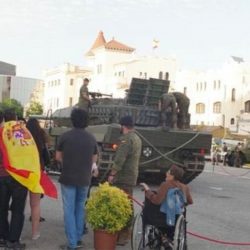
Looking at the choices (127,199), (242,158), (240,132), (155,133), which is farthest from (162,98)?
(240,132)

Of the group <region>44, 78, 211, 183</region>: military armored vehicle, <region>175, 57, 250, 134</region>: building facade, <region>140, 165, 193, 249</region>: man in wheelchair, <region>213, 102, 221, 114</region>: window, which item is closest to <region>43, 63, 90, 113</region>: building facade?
<region>175, 57, 250, 134</region>: building facade

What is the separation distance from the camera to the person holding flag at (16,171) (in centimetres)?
790

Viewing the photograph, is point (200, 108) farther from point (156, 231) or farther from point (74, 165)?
point (156, 231)

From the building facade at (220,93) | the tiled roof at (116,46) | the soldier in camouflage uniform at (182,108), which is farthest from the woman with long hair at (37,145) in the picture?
the tiled roof at (116,46)

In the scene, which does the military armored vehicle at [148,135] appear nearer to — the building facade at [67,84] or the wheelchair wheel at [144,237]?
the wheelchair wheel at [144,237]

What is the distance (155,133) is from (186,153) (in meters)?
1.15

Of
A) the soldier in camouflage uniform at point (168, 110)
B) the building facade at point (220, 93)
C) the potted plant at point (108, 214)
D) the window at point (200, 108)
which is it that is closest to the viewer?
the potted plant at point (108, 214)

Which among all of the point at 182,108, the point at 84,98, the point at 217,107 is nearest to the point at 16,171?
the point at 182,108

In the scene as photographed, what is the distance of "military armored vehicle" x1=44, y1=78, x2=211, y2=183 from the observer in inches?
601

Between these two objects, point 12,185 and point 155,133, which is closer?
point 12,185

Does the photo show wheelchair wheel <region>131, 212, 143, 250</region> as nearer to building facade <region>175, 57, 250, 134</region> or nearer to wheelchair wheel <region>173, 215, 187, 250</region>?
wheelchair wheel <region>173, 215, 187, 250</region>

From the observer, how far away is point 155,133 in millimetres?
15898

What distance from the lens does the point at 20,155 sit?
792cm

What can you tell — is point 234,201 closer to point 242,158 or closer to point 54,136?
point 54,136
